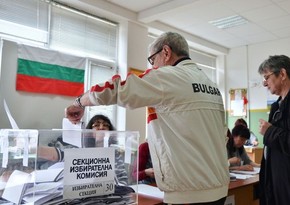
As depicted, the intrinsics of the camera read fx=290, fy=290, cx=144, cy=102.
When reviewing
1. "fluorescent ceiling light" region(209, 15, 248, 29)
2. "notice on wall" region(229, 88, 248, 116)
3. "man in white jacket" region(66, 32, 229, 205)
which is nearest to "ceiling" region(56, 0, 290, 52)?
"fluorescent ceiling light" region(209, 15, 248, 29)

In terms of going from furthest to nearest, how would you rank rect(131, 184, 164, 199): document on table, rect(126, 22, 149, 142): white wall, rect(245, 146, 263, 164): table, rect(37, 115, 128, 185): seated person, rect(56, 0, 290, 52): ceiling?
rect(245, 146, 263, 164): table, rect(126, 22, 149, 142): white wall, rect(56, 0, 290, 52): ceiling, rect(131, 184, 164, 199): document on table, rect(37, 115, 128, 185): seated person

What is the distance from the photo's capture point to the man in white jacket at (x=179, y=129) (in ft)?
3.47

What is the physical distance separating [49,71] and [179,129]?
9.60 ft

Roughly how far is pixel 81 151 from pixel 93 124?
70.6 inches

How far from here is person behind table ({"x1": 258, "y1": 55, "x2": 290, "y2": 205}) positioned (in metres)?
1.56

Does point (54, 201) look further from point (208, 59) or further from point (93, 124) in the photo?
point (208, 59)

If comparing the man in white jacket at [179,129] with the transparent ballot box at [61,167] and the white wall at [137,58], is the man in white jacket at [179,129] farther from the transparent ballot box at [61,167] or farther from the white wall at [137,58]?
the white wall at [137,58]

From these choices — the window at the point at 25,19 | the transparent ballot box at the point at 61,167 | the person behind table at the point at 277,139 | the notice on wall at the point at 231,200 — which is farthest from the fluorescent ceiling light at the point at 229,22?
the transparent ballot box at the point at 61,167

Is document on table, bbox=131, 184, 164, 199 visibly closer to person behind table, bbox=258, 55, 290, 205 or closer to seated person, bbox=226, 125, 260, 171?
person behind table, bbox=258, 55, 290, 205

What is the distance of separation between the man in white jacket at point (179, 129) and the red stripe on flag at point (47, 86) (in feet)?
8.17

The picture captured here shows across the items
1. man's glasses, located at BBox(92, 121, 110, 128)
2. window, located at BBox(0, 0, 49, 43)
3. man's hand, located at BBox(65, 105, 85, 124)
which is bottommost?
man's glasses, located at BBox(92, 121, 110, 128)

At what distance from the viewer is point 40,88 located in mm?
3561

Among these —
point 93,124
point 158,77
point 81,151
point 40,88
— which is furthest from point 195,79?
point 40,88

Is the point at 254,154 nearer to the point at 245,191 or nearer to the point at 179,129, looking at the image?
the point at 245,191
